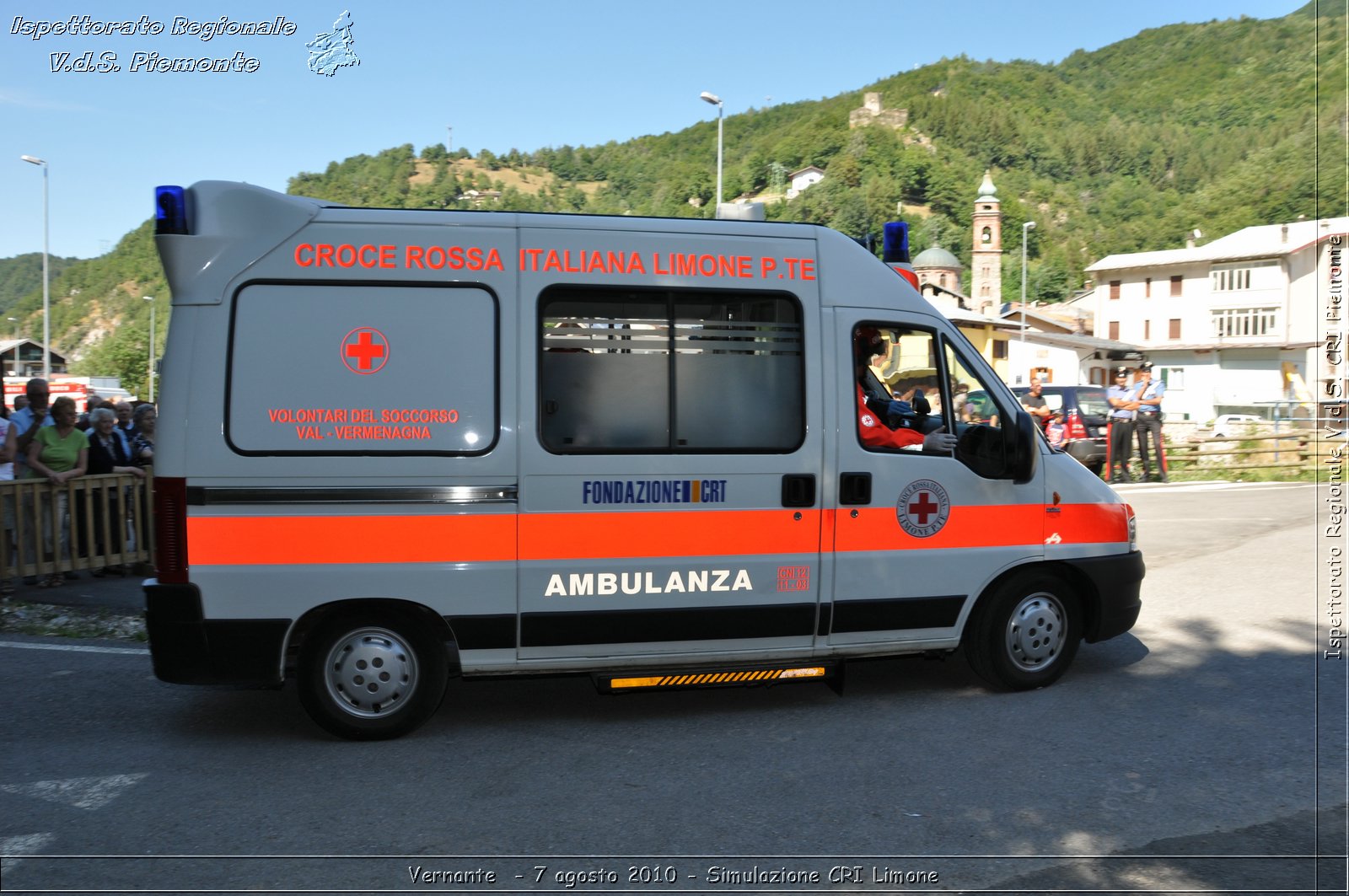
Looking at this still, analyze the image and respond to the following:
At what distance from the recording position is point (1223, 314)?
68562mm

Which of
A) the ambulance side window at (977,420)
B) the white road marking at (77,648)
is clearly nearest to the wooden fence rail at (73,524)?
the white road marking at (77,648)

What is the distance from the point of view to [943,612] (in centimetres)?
593

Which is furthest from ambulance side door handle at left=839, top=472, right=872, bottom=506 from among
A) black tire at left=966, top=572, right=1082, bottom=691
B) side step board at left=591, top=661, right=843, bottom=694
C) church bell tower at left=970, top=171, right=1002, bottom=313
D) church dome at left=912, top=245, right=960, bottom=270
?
church bell tower at left=970, top=171, right=1002, bottom=313

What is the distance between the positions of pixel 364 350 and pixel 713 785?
254 centimetres

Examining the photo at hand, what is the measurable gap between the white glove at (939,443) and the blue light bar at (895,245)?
3.58ft

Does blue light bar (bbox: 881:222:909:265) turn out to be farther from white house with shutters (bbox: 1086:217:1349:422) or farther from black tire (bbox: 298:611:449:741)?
white house with shutters (bbox: 1086:217:1349:422)

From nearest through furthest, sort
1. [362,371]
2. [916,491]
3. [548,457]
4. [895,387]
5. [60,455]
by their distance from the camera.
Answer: [362,371] < [548,457] < [916,491] < [895,387] < [60,455]

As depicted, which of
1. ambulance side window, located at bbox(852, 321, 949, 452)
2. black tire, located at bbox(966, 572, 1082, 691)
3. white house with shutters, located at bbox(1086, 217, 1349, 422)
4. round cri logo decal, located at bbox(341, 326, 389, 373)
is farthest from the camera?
white house with shutters, located at bbox(1086, 217, 1349, 422)

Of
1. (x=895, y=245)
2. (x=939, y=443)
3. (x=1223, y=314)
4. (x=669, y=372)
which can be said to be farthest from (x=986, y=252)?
(x=669, y=372)

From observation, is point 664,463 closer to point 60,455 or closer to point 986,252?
point 60,455

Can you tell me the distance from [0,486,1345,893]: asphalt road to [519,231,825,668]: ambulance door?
572mm

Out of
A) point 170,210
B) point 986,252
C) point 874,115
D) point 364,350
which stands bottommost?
point 364,350

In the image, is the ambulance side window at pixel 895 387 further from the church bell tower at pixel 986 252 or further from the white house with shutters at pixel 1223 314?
the church bell tower at pixel 986 252

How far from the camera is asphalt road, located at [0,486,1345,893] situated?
12.8 feet
